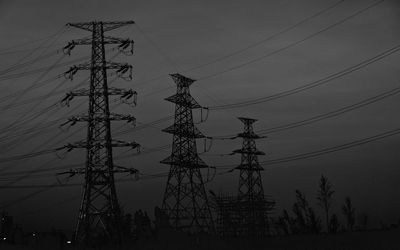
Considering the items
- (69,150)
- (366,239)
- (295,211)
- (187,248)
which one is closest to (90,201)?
(69,150)

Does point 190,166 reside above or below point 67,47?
below

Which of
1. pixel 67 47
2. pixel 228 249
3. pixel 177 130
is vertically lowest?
pixel 228 249

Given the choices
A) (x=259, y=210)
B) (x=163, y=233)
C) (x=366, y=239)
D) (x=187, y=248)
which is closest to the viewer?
(x=187, y=248)

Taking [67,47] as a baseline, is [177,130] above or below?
below

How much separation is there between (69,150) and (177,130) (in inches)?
569

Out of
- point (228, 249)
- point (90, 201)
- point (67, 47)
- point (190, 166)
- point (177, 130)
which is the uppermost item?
point (67, 47)

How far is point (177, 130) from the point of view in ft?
200

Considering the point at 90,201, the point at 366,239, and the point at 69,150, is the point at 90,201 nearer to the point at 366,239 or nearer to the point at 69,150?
the point at 69,150

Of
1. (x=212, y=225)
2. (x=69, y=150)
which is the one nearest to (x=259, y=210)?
(x=212, y=225)

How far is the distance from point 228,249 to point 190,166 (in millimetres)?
22157

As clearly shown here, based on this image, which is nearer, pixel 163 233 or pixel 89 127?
pixel 163 233

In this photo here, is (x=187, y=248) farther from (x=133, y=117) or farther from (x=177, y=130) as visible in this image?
(x=177, y=130)

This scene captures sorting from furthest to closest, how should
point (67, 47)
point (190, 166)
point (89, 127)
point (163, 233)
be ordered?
point (190, 166) → point (67, 47) → point (89, 127) → point (163, 233)

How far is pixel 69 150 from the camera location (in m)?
49.4
